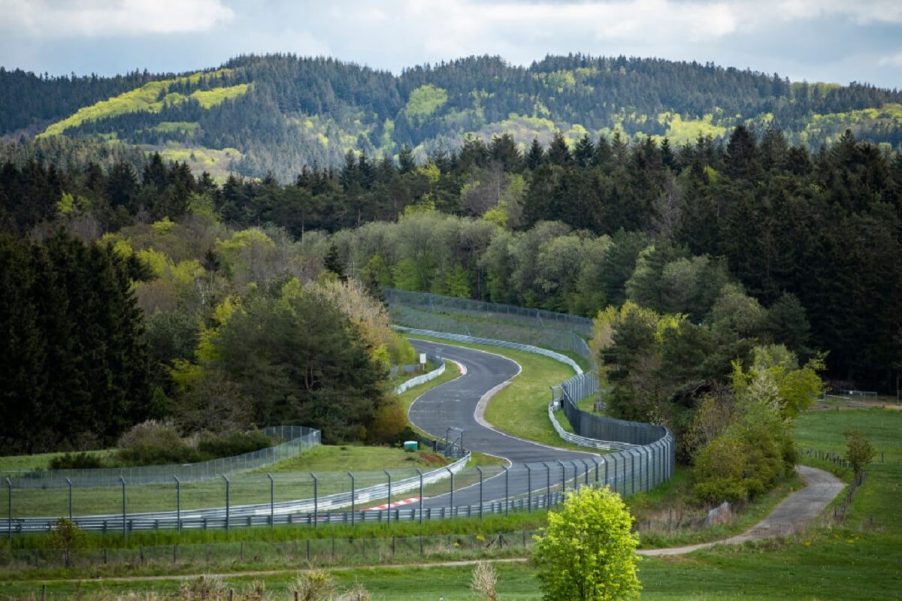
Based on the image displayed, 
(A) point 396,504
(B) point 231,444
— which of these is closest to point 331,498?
(A) point 396,504

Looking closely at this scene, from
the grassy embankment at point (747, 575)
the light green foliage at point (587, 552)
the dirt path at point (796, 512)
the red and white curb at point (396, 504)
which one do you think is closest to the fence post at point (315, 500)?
the red and white curb at point (396, 504)

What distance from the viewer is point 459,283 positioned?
15650 cm

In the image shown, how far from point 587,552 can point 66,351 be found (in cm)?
5604

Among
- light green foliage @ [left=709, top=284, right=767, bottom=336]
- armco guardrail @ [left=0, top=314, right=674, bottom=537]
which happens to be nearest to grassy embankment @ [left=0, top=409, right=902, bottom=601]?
armco guardrail @ [left=0, top=314, right=674, bottom=537]

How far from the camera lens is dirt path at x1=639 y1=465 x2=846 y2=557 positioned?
52109 mm

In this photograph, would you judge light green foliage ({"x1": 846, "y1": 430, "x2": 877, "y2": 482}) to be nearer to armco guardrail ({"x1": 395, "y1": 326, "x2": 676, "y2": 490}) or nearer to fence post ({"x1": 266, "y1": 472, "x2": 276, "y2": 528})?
armco guardrail ({"x1": 395, "y1": 326, "x2": 676, "y2": 490})

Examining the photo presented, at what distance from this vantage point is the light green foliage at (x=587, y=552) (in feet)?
109

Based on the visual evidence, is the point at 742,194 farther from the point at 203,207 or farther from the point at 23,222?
the point at 23,222

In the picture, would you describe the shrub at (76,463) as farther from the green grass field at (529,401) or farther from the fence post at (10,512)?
the green grass field at (529,401)

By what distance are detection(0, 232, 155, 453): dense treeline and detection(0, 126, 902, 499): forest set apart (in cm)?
14

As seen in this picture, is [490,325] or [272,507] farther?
[490,325]

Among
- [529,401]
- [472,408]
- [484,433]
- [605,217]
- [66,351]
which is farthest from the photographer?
[605,217]

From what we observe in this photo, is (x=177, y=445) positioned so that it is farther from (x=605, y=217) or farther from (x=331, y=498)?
(x=605, y=217)

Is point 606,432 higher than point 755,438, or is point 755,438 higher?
point 755,438
